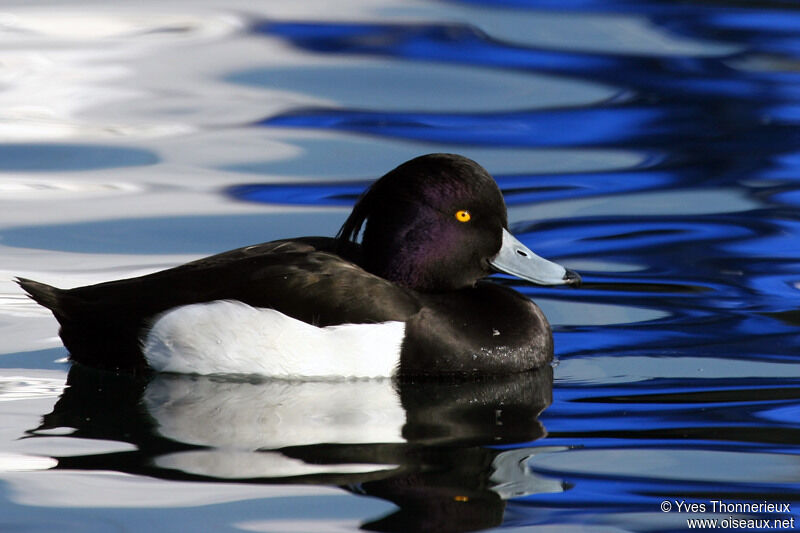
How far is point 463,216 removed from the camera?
6.75 m

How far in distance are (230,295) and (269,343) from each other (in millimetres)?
263

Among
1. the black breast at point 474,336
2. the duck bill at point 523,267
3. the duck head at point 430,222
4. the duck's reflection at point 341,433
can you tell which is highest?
the duck head at point 430,222

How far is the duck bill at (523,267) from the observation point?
690 cm

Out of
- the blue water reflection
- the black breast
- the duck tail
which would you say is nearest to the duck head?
the black breast

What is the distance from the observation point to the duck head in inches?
262

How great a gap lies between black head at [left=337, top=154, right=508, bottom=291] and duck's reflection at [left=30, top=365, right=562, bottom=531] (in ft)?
1.75

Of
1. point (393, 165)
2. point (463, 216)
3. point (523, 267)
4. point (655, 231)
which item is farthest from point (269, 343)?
point (393, 165)

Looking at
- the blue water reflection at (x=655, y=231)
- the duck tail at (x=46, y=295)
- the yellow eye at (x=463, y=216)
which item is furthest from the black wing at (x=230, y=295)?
the blue water reflection at (x=655, y=231)

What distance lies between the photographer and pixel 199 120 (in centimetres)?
1119

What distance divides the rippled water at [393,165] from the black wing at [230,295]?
198mm

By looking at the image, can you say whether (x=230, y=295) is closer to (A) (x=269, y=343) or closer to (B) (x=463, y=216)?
(A) (x=269, y=343)

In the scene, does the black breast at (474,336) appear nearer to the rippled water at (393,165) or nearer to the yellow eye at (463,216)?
the rippled water at (393,165)

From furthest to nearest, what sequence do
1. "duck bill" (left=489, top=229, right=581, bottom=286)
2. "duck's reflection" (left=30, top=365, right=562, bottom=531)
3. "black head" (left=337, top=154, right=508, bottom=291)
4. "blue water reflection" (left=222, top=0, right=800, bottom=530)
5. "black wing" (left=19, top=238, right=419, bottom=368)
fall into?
1. "duck bill" (left=489, top=229, right=581, bottom=286)
2. "black head" (left=337, top=154, right=508, bottom=291)
3. "black wing" (left=19, top=238, right=419, bottom=368)
4. "blue water reflection" (left=222, top=0, right=800, bottom=530)
5. "duck's reflection" (left=30, top=365, right=562, bottom=531)

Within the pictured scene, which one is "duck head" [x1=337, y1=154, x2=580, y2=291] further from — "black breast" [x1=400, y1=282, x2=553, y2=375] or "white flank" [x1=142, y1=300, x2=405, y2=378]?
"white flank" [x1=142, y1=300, x2=405, y2=378]
